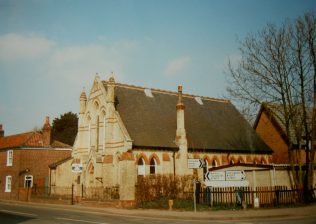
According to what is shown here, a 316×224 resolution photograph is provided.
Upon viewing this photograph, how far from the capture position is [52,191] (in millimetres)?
37000

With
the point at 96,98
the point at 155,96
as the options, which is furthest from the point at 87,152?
the point at 155,96

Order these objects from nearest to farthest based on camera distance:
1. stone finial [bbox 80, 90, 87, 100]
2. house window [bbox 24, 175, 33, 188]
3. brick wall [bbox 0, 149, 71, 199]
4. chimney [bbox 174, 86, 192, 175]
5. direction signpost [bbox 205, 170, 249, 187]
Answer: direction signpost [bbox 205, 170, 249, 187], chimney [bbox 174, 86, 192, 175], stone finial [bbox 80, 90, 87, 100], brick wall [bbox 0, 149, 71, 199], house window [bbox 24, 175, 33, 188]

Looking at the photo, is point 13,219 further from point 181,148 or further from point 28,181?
point 28,181

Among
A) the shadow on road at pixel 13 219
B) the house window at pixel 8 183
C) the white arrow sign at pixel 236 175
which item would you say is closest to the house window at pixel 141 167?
the white arrow sign at pixel 236 175

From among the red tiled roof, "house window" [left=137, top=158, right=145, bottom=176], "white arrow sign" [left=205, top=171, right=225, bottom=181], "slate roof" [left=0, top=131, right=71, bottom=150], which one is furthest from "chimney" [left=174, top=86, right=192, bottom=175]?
the red tiled roof

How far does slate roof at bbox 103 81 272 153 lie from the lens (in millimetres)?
33031

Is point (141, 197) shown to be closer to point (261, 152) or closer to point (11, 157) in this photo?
point (261, 152)

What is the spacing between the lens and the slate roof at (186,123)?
33.0 meters

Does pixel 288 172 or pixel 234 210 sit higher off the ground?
pixel 288 172

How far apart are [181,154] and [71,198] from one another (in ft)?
35.4

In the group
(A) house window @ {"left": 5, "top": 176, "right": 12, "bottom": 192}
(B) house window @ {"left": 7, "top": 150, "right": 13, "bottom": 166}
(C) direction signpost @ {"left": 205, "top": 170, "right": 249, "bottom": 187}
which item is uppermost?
(B) house window @ {"left": 7, "top": 150, "right": 13, "bottom": 166}

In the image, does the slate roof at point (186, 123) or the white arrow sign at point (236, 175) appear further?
the slate roof at point (186, 123)

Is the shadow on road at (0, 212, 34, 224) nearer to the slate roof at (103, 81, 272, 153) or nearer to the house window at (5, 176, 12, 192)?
the slate roof at (103, 81, 272, 153)

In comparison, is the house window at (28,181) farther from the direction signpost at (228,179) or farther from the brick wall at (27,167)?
the direction signpost at (228,179)
